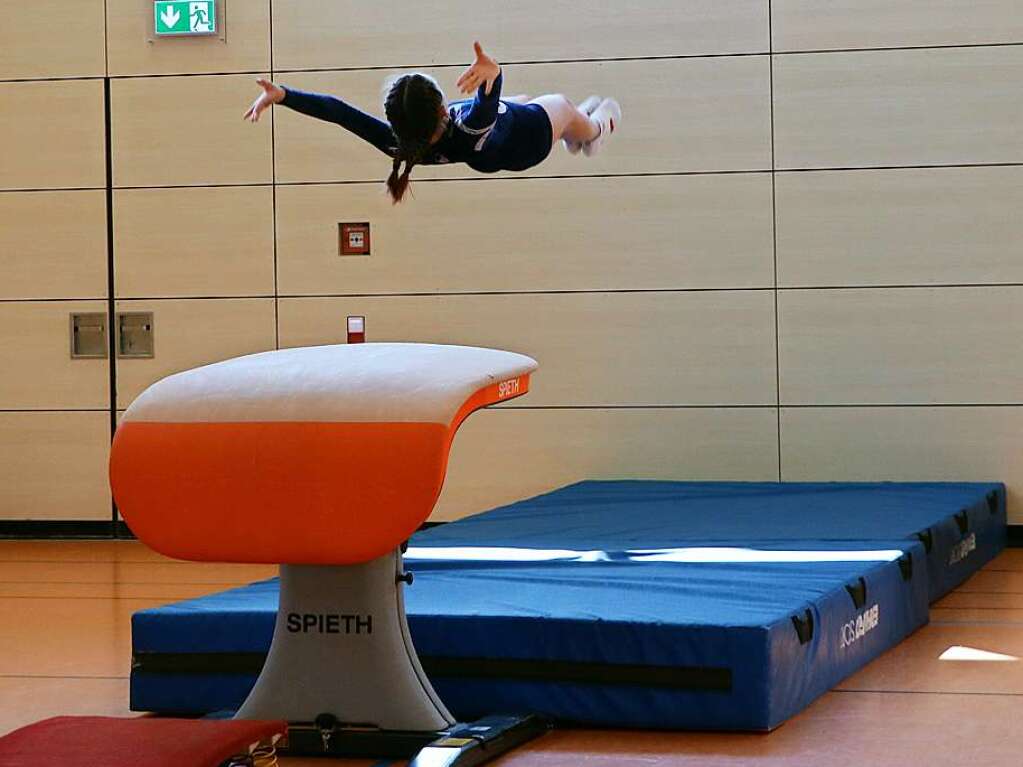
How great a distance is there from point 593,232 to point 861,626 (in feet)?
10.7

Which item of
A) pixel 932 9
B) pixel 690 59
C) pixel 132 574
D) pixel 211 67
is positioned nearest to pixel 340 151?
pixel 211 67

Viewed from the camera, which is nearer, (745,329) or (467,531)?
(467,531)

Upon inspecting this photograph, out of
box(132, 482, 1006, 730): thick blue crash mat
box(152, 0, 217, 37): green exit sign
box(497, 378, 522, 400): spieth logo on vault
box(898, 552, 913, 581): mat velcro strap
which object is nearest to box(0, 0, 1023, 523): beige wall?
box(152, 0, 217, 37): green exit sign

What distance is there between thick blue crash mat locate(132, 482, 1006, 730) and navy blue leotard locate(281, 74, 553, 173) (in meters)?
1.21

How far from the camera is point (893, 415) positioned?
22.7ft

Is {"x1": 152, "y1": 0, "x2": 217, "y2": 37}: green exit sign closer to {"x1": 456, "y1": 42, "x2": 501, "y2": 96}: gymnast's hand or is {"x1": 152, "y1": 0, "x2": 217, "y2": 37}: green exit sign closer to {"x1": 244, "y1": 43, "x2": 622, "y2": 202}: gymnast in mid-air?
{"x1": 244, "y1": 43, "x2": 622, "y2": 202}: gymnast in mid-air

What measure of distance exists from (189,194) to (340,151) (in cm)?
75

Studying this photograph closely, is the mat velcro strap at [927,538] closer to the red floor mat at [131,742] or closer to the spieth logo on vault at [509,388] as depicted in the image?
the spieth logo on vault at [509,388]

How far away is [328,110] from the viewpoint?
178 inches

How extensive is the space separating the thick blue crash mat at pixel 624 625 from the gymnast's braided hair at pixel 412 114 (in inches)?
47.2

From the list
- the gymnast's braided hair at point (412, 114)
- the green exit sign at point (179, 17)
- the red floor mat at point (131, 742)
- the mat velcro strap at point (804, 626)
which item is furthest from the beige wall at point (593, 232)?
the red floor mat at point (131, 742)

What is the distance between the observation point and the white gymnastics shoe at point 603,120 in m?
6.31

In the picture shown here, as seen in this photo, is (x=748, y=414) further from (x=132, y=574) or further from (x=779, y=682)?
(x=779, y=682)

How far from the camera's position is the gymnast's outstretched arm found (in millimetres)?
4312
